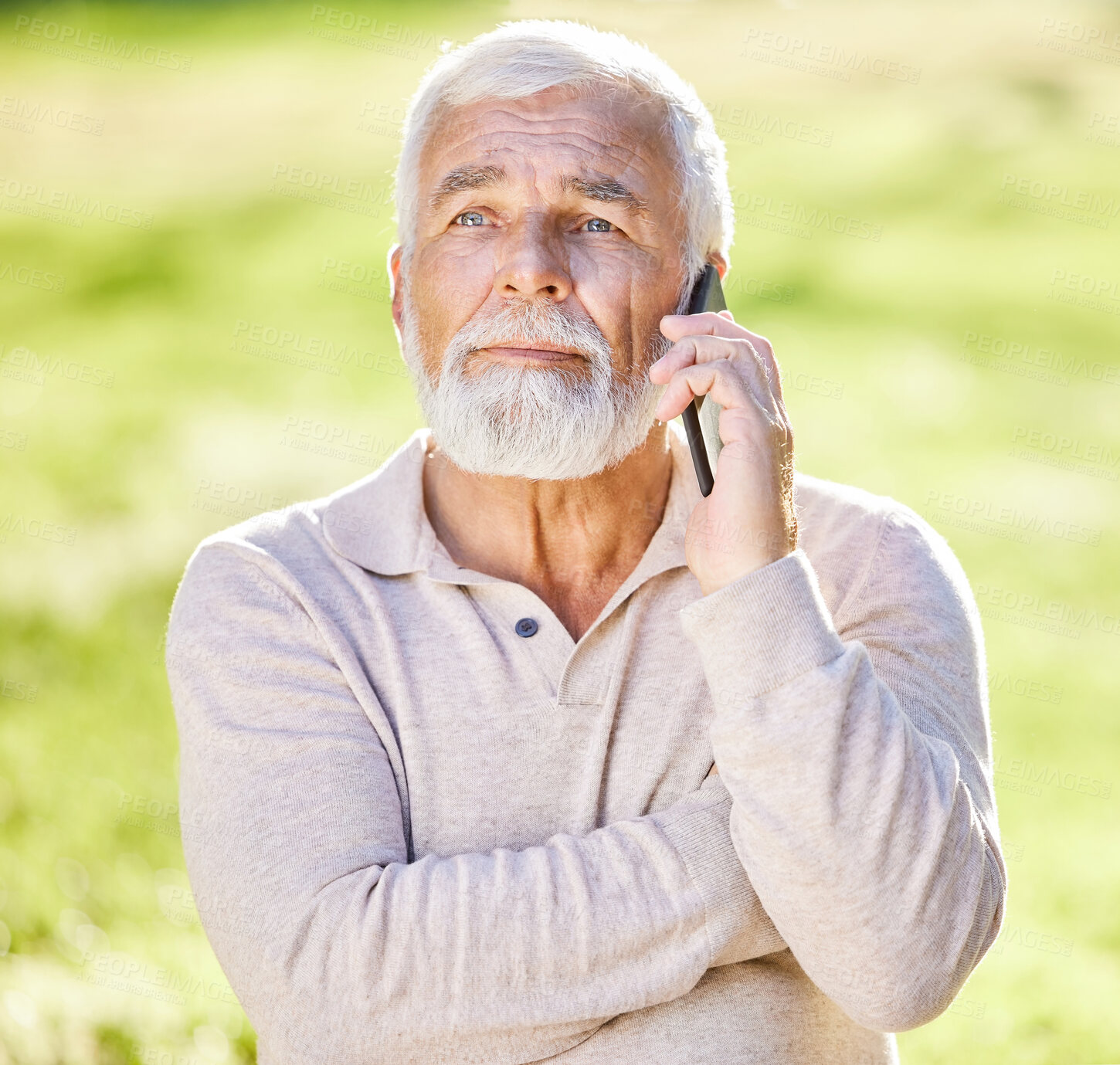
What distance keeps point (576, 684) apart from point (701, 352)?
647mm

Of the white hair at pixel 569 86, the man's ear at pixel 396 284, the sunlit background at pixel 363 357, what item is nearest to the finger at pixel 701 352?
the white hair at pixel 569 86

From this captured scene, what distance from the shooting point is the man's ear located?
2686 mm

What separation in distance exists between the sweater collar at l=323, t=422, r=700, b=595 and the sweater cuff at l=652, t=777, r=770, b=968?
1.65 feet

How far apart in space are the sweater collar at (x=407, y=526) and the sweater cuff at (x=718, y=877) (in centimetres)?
50

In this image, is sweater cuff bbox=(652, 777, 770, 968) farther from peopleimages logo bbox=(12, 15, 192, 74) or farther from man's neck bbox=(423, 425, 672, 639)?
peopleimages logo bbox=(12, 15, 192, 74)

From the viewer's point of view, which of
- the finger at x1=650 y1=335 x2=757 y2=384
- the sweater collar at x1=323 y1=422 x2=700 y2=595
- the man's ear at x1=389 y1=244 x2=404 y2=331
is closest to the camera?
the finger at x1=650 y1=335 x2=757 y2=384

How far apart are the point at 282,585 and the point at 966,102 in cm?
1039

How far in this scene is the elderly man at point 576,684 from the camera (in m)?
1.86

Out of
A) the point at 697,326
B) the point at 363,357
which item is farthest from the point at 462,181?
the point at 363,357

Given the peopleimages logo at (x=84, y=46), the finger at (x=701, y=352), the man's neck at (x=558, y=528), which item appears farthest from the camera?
the peopleimages logo at (x=84, y=46)

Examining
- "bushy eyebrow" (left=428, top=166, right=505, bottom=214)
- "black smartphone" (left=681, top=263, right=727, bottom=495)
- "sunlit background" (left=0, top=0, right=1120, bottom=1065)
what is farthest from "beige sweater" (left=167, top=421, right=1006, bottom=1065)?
"sunlit background" (left=0, top=0, right=1120, bottom=1065)

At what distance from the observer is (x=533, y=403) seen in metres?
2.30

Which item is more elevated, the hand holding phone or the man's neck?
the hand holding phone

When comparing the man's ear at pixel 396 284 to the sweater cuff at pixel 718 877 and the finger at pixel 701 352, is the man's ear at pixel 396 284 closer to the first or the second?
the finger at pixel 701 352
